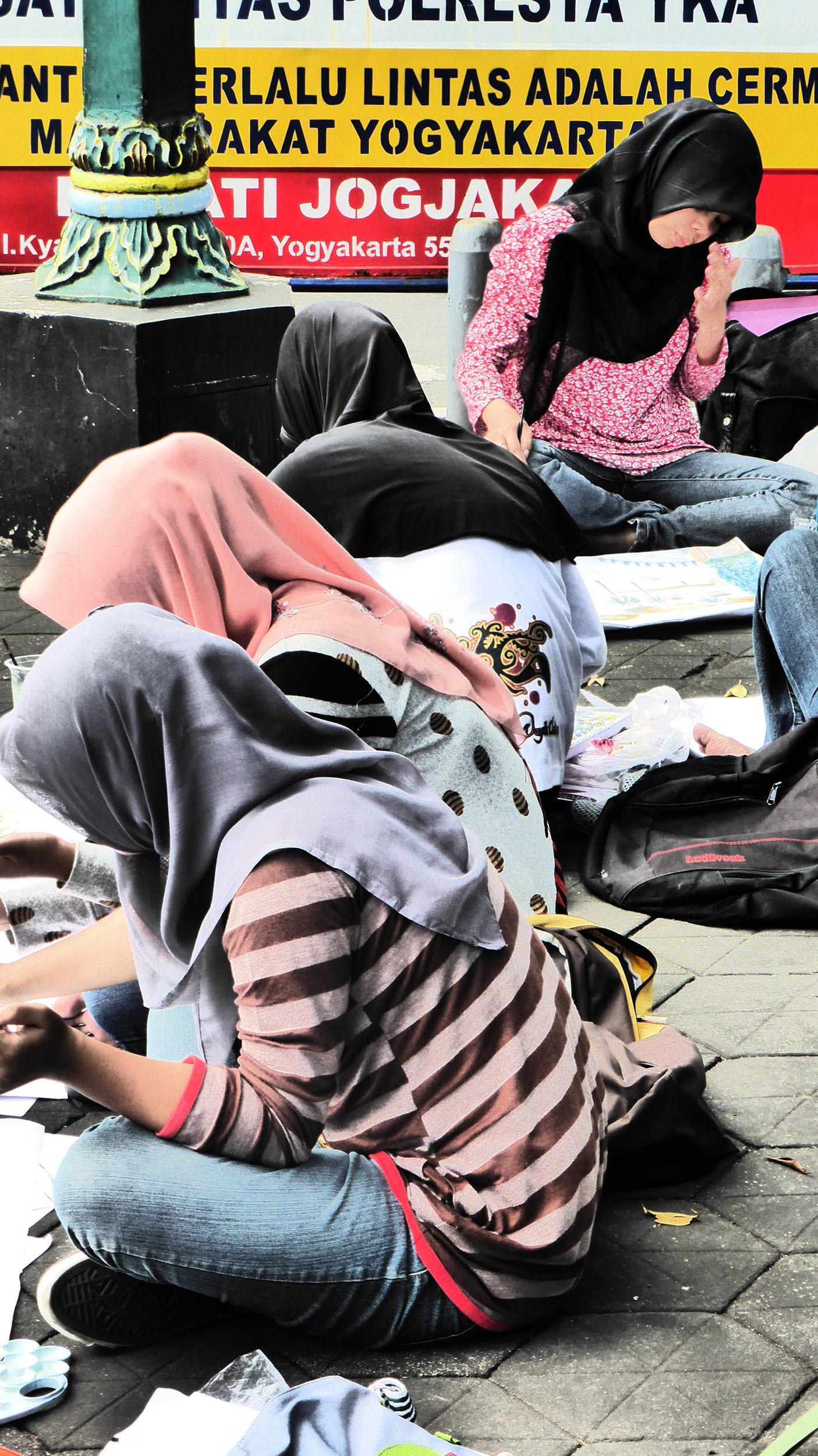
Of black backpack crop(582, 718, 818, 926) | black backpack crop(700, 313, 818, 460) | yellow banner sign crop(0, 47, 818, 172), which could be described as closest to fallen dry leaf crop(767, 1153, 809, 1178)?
black backpack crop(582, 718, 818, 926)

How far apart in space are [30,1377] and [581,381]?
12.5ft

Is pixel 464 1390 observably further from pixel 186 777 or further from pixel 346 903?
pixel 186 777

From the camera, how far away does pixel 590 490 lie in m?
5.07

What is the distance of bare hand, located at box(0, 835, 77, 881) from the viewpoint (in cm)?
236

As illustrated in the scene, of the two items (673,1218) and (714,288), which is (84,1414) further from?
(714,288)

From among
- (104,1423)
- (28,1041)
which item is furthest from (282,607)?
(104,1423)

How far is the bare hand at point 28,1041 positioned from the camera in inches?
70.8

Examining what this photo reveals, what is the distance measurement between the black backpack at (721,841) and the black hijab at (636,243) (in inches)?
81.9

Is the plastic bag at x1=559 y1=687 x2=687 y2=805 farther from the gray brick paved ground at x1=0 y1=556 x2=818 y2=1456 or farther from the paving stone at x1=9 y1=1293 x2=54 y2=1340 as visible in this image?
the paving stone at x1=9 y1=1293 x2=54 y2=1340

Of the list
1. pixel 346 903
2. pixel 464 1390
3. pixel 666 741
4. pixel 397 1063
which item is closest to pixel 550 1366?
pixel 464 1390

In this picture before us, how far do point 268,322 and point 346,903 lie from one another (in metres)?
3.64

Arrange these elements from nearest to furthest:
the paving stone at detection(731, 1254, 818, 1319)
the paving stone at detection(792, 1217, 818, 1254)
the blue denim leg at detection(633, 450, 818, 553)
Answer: the paving stone at detection(731, 1254, 818, 1319)
the paving stone at detection(792, 1217, 818, 1254)
the blue denim leg at detection(633, 450, 818, 553)

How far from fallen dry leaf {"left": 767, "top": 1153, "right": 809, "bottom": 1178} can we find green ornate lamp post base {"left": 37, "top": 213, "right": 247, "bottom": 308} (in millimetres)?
3364

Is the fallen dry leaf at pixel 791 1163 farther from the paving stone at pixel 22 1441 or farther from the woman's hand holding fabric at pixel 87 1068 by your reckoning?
the paving stone at pixel 22 1441
